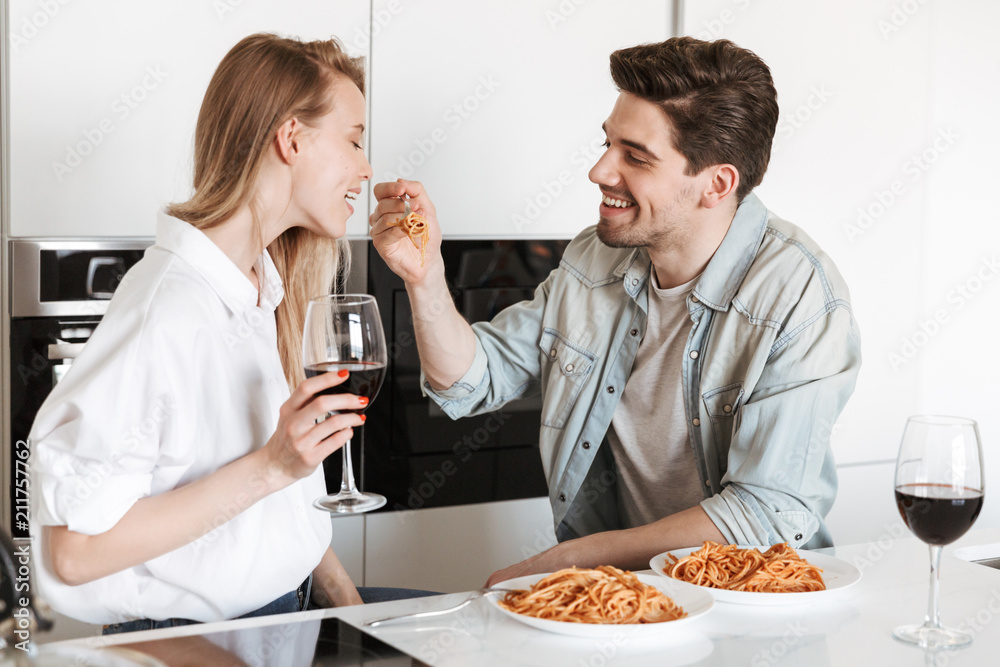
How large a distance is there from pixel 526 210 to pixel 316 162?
3.92 feet

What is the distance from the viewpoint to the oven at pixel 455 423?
2535 millimetres

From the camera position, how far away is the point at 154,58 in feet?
7.23

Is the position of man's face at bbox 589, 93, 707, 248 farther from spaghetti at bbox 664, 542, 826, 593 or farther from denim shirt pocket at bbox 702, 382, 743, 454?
spaghetti at bbox 664, 542, 826, 593

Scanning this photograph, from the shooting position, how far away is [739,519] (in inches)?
61.1

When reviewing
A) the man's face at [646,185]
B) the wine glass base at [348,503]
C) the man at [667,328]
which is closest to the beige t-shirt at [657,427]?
the man at [667,328]

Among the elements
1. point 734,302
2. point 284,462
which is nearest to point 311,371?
point 284,462

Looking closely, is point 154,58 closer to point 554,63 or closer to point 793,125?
point 554,63

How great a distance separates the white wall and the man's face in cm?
104
